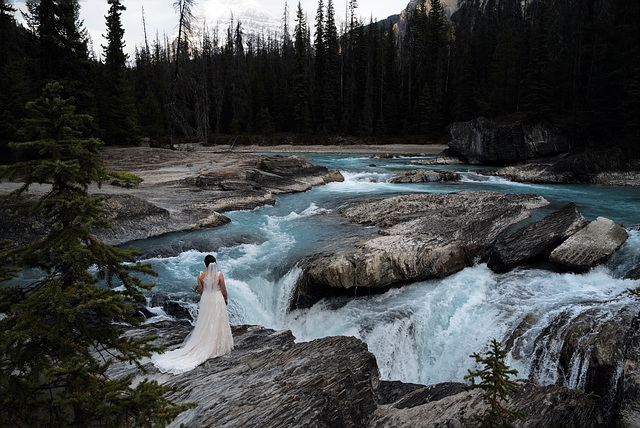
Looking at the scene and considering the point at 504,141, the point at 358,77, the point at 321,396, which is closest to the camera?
the point at 321,396

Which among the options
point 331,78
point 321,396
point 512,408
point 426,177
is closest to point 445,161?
point 426,177

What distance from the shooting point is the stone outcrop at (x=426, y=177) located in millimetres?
24828

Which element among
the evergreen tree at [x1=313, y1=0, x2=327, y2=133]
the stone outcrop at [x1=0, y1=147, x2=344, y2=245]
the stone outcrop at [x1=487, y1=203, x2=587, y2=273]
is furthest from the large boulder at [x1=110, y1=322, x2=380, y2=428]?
the evergreen tree at [x1=313, y1=0, x2=327, y2=133]

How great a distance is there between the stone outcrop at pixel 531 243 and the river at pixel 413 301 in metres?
0.36

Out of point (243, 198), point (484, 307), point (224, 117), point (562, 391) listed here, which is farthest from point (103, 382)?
point (224, 117)

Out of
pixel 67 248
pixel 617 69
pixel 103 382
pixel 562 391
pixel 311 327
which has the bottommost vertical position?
pixel 311 327

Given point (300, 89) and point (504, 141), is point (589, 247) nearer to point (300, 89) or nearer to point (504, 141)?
point (504, 141)

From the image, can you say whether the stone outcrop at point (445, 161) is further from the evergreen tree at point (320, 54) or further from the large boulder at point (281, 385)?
the large boulder at point (281, 385)

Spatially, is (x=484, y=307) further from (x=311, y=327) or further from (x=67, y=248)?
(x=67, y=248)

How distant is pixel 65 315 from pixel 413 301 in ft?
25.3

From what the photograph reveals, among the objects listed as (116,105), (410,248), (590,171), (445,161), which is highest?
(116,105)

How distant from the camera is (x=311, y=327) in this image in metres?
9.16

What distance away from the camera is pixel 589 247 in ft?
32.9

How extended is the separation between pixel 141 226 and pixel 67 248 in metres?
11.0
